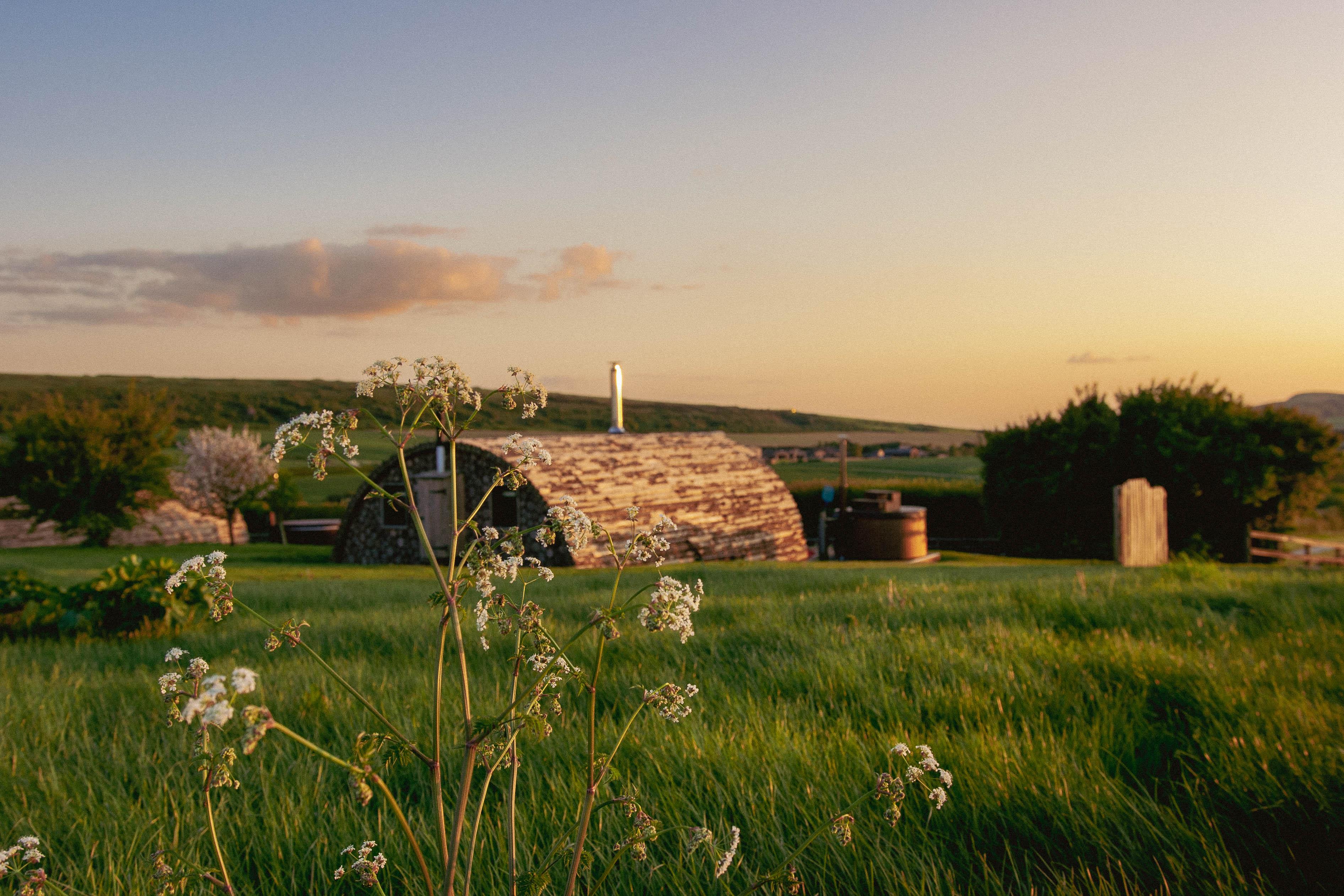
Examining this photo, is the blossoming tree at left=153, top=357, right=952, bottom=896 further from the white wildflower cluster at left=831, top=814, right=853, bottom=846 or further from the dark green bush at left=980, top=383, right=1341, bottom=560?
the dark green bush at left=980, top=383, right=1341, bottom=560

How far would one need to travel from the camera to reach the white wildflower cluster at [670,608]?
4.47 feet

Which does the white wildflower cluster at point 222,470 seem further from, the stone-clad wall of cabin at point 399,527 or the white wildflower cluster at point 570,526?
the white wildflower cluster at point 570,526

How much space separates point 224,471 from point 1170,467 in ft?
109

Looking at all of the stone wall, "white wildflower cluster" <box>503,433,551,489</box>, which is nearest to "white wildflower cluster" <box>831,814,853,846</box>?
"white wildflower cluster" <box>503,433,551,489</box>

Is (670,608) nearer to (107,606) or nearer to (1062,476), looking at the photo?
(107,606)

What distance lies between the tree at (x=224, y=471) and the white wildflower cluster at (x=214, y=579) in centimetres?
3389

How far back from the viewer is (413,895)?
6.96ft

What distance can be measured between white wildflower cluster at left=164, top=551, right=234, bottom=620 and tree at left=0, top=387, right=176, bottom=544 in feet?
101

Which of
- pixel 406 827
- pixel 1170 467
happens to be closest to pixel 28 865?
pixel 406 827

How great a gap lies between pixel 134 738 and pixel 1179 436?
24216 millimetres

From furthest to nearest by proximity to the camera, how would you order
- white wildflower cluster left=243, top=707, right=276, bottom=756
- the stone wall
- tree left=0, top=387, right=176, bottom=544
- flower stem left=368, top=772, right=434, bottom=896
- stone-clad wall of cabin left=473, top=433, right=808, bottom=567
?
1. the stone wall
2. tree left=0, top=387, right=176, bottom=544
3. stone-clad wall of cabin left=473, top=433, right=808, bottom=567
4. flower stem left=368, top=772, right=434, bottom=896
5. white wildflower cluster left=243, top=707, right=276, bottom=756

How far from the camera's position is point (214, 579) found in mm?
1427

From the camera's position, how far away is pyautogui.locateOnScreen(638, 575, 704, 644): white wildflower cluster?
1.36 metres

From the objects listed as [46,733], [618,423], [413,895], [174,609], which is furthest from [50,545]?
[413,895]
